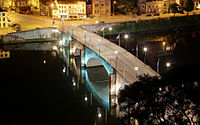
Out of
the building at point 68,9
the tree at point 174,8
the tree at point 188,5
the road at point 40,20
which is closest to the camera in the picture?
the road at point 40,20

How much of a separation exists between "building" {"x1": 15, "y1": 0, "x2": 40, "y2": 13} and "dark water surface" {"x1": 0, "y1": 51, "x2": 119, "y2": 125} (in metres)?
Result: 38.6

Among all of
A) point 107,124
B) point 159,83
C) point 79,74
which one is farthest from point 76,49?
point 159,83

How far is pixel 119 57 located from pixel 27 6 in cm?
6099

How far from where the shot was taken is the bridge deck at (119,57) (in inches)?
1969

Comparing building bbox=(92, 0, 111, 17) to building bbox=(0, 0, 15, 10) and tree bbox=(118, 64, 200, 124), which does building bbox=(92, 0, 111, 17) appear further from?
tree bbox=(118, 64, 200, 124)

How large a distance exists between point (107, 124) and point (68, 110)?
7.12 m

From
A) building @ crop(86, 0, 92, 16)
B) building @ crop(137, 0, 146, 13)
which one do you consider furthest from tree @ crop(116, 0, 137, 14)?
building @ crop(86, 0, 92, 16)

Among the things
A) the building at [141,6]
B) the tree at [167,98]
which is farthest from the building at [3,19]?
the tree at [167,98]

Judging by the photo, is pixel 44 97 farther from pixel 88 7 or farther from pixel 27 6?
pixel 27 6

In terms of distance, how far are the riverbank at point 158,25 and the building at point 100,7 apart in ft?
35.8

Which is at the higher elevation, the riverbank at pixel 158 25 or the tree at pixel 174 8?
the tree at pixel 174 8

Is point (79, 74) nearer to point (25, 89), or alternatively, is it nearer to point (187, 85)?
point (25, 89)

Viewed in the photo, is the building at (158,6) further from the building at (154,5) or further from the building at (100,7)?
the building at (100,7)

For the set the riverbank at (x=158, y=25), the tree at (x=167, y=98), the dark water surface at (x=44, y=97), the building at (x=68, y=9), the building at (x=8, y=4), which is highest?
the building at (x=8, y=4)
